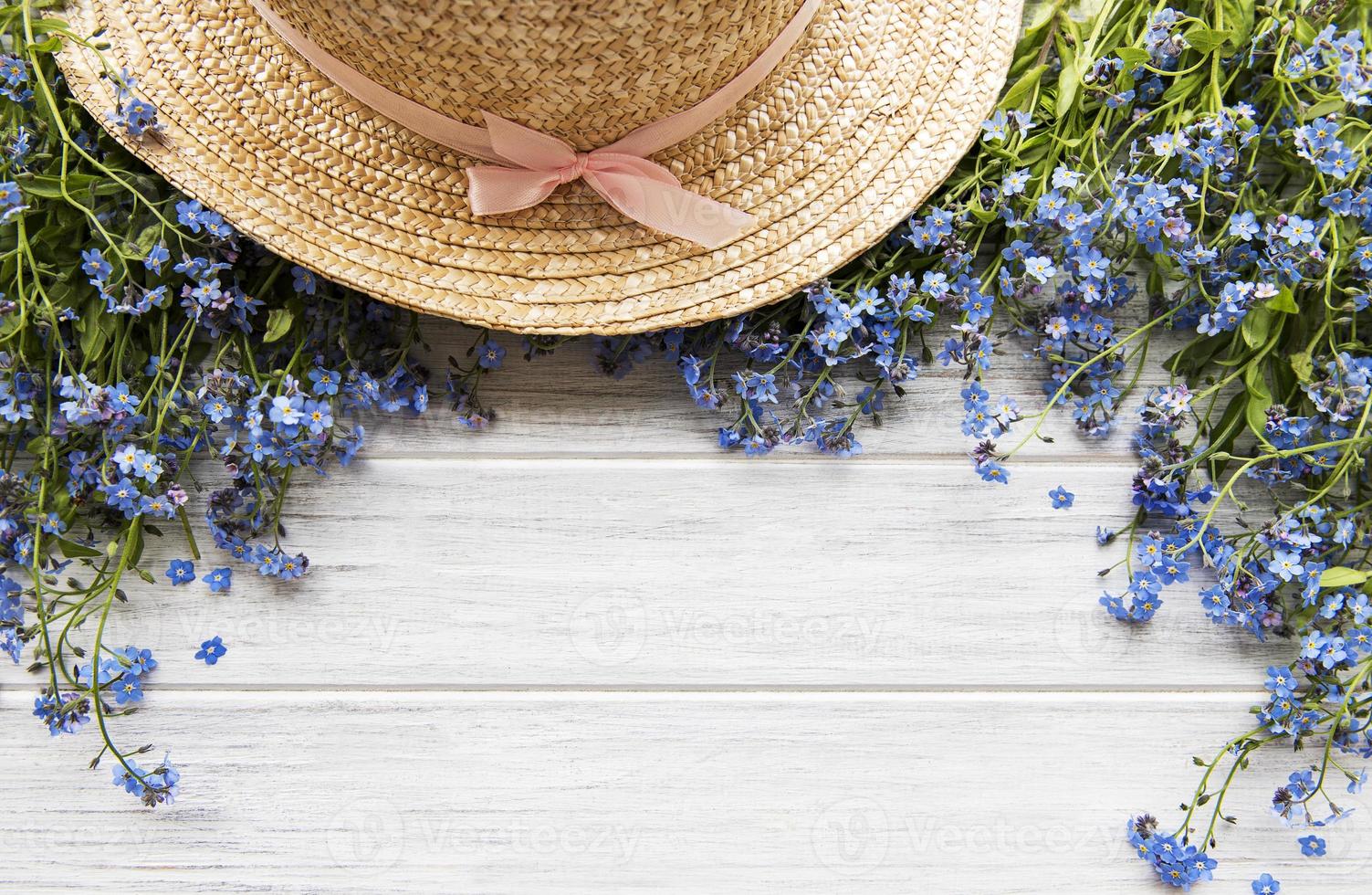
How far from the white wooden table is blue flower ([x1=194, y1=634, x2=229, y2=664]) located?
5 cm

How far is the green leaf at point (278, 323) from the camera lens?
91cm

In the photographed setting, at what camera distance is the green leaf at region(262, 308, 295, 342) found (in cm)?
91

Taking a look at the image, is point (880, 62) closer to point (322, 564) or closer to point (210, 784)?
point (322, 564)

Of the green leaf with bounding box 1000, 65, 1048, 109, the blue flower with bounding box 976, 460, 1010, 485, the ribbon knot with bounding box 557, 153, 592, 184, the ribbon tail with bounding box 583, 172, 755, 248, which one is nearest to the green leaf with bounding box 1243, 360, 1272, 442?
the blue flower with bounding box 976, 460, 1010, 485

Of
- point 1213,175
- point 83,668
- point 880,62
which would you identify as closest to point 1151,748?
point 1213,175

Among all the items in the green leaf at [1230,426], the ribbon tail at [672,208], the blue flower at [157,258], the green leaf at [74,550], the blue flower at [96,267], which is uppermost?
the ribbon tail at [672,208]

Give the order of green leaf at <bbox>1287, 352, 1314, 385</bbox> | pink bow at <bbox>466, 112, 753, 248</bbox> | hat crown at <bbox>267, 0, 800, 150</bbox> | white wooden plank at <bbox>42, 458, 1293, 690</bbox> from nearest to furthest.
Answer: hat crown at <bbox>267, 0, 800, 150</bbox> < pink bow at <bbox>466, 112, 753, 248</bbox> < green leaf at <bbox>1287, 352, 1314, 385</bbox> < white wooden plank at <bbox>42, 458, 1293, 690</bbox>

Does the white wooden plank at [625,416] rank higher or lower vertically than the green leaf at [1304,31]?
lower

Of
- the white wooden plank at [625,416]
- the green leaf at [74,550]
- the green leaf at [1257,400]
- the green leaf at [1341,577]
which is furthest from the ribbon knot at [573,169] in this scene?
the green leaf at [1341,577]

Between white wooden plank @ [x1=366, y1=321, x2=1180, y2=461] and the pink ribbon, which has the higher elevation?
the pink ribbon

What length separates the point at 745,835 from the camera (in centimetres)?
103

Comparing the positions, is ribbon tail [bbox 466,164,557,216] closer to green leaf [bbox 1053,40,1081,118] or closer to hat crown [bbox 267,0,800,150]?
hat crown [bbox 267,0,800,150]

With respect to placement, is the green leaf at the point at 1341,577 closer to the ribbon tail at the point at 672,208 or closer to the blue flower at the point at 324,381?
the ribbon tail at the point at 672,208

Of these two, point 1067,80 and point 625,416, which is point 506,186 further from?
point 1067,80
